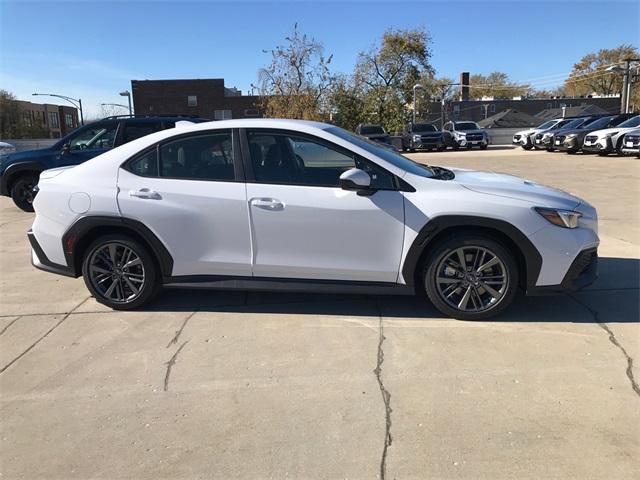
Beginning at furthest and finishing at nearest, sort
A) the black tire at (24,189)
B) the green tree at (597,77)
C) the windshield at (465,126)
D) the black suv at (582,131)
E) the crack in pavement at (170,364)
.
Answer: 1. the green tree at (597,77)
2. the windshield at (465,126)
3. the black suv at (582,131)
4. the black tire at (24,189)
5. the crack in pavement at (170,364)

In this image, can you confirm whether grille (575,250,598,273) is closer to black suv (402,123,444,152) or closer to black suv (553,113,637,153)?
black suv (553,113,637,153)

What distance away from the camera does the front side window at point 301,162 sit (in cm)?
432

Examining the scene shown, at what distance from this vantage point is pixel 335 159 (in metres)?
4.39

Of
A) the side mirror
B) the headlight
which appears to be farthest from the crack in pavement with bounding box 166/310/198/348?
the headlight

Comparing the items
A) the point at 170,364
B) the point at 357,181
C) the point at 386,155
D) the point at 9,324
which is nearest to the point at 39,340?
the point at 9,324

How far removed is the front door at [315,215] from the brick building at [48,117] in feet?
229

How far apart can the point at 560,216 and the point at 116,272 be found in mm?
3847

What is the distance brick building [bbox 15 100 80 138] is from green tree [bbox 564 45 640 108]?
74.6 metres

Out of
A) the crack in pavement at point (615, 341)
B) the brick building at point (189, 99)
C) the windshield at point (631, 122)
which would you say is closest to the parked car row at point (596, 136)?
the windshield at point (631, 122)

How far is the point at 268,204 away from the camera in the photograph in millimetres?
4355

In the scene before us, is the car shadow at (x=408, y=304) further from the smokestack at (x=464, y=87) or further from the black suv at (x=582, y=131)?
the smokestack at (x=464, y=87)

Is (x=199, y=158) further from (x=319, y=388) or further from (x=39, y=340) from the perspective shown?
(x=319, y=388)

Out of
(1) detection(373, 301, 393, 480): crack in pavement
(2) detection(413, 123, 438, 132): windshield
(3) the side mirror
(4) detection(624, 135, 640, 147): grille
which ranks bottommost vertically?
(1) detection(373, 301, 393, 480): crack in pavement

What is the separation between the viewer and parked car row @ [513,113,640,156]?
832 inches
